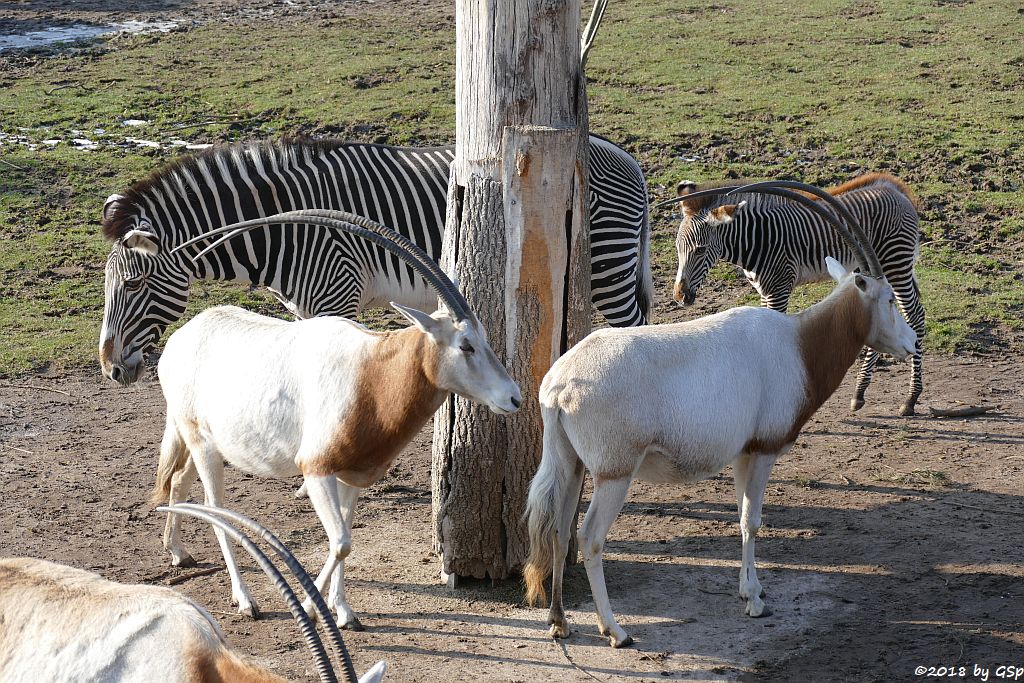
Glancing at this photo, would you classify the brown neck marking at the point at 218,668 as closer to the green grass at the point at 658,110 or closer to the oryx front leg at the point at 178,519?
the oryx front leg at the point at 178,519

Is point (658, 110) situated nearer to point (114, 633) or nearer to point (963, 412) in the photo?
point (963, 412)

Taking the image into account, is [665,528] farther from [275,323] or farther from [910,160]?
[910,160]

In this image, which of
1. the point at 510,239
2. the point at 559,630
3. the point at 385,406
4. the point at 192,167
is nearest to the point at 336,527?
the point at 385,406

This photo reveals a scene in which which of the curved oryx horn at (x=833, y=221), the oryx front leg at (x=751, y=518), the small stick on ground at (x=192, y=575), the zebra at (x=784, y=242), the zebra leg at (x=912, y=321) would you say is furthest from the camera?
the zebra at (x=784, y=242)

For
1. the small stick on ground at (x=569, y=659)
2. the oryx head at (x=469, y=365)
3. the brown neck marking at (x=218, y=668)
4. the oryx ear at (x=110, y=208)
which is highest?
the oryx ear at (x=110, y=208)

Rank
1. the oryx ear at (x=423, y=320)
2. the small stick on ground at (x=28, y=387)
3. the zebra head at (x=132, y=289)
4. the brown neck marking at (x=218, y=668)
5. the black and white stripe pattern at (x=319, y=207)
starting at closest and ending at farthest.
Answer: the brown neck marking at (x=218, y=668)
the oryx ear at (x=423, y=320)
the zebra head at (x=132, y=289)
the black and white stripe pattern at (x=319, y=207)
the small stick on ground at (x=28, y=387)

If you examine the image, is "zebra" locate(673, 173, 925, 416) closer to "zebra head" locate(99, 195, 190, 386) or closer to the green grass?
the green grass

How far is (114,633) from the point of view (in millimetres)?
3332

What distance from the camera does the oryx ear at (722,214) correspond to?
8656 mm

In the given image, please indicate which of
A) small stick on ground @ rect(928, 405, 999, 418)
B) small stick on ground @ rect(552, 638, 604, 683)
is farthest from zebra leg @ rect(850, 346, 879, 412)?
small stick on ground @ rect(552, 638, 604, 683)

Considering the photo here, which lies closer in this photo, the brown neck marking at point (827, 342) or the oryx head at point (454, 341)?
the oryx head at point (454, 341)

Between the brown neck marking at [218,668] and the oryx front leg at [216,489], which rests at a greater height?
the brown neck marking at [218,668]

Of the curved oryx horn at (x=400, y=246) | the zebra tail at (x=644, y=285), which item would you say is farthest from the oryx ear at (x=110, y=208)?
the zebra tail at (x=644, y=285)

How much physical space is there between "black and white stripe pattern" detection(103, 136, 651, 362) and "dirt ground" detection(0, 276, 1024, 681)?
1097mm
